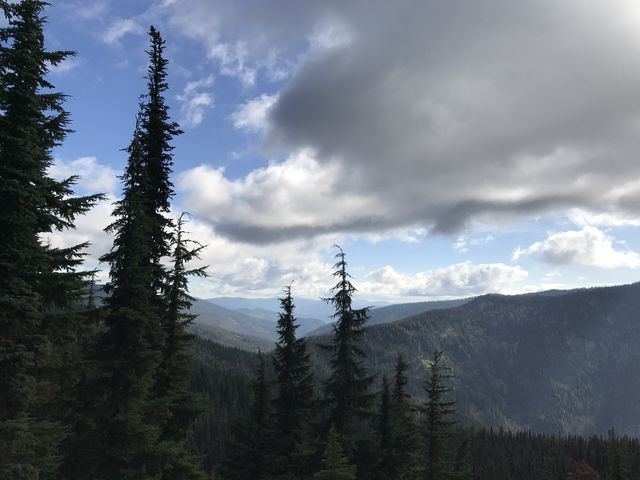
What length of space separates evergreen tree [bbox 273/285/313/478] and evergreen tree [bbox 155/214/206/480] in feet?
28.1

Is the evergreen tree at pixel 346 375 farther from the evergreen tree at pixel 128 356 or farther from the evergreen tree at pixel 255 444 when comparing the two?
the evergreen tree at pixel 128 356

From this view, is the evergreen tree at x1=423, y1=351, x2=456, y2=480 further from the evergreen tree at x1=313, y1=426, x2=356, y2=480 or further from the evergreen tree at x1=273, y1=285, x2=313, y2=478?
the evergreen tree at x1=313, y1=426, x2=356, y2=480

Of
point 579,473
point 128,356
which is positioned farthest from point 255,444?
point 579,473

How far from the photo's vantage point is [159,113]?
74.1 feet

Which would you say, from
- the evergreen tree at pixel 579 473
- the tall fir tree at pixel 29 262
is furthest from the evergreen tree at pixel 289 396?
the evergreen tree at pixel 579 473

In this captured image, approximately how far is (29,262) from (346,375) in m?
18.7

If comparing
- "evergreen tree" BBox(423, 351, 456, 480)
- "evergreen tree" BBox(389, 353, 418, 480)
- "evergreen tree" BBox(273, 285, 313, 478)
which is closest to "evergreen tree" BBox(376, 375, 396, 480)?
"evergreen tree" BBox(389, 353, 418, 480)

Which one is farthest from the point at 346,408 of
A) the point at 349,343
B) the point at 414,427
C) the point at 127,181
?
the point at 127,181

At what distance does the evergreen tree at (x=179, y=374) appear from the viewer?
18.9 m

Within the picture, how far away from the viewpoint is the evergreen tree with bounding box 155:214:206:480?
1892cm

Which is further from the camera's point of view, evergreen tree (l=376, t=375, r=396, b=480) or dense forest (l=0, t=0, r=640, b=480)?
evergreen tree (l=376, t=375, r=396, b=480)

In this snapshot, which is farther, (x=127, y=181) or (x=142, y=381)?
(x=127, y=181)

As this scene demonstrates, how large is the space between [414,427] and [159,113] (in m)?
28.7

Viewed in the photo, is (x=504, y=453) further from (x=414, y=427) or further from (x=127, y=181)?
(x=127, y=181)
